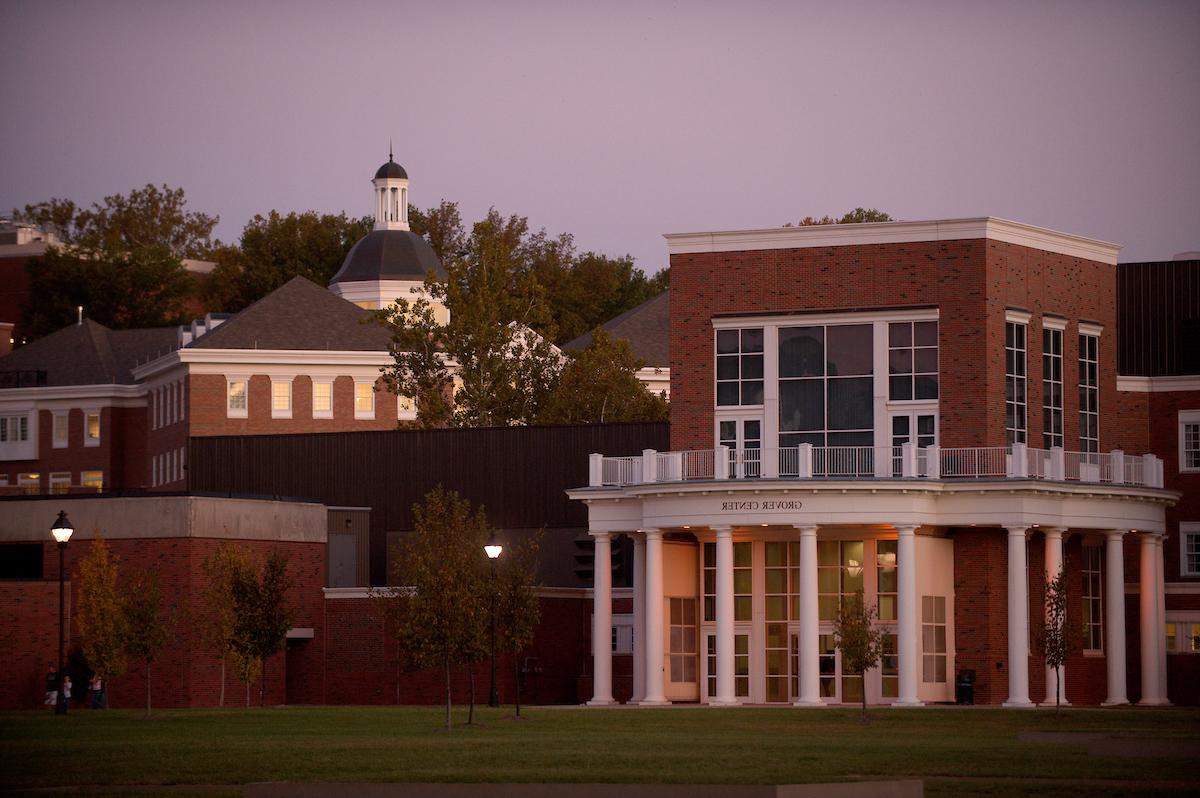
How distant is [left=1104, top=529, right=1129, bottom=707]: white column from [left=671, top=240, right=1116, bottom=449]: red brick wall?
12.2 feet

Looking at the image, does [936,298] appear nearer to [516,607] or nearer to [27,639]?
[516,607]

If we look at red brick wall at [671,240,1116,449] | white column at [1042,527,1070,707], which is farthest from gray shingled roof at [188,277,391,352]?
white column at [1042,527,1070,707]

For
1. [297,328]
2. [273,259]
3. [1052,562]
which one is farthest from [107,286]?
[1052,562]

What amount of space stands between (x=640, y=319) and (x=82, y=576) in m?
65.0

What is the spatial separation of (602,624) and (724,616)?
15.3ft

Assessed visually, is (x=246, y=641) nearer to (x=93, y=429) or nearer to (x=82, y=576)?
(x=82, y=576)

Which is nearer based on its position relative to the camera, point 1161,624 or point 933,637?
point 933,637

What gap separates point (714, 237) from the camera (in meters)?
66.3

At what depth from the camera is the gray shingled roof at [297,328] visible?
10475cm

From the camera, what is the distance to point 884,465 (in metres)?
63.8

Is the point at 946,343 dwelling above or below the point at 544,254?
below

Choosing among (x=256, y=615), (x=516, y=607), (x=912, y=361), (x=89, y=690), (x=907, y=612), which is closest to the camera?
(x=516, y=607)

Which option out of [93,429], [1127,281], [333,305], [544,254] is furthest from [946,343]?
[544,254]

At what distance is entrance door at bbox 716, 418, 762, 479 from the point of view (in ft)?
213
